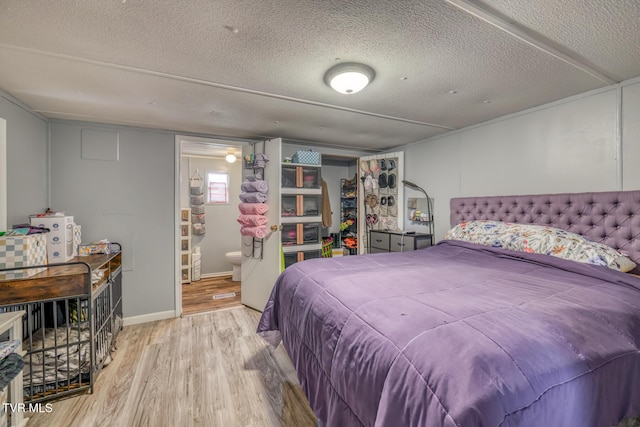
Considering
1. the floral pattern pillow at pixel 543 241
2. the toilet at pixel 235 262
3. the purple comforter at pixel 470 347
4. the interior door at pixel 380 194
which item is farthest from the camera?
the toilet at pixel 235 262

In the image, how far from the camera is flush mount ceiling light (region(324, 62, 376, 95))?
5.71 feet

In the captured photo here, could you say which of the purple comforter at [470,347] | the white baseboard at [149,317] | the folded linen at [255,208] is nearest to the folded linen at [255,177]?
the folded linen at [255,208]

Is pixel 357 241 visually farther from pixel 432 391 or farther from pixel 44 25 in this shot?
pixel 44 25

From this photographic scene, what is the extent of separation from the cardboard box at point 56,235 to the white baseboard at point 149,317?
3.72ft

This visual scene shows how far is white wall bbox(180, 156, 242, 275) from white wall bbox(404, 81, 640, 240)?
3558 mm

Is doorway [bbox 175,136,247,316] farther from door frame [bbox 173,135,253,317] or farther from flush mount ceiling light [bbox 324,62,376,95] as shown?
flush mount ceiling light [bbox 324,62,376,95]

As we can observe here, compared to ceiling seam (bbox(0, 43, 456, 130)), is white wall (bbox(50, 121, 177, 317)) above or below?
below

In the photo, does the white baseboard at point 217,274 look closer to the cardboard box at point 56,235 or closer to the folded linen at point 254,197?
the folded linen at point 254,197

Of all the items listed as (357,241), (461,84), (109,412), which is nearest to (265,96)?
(461,84)

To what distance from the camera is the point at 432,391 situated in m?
0.80

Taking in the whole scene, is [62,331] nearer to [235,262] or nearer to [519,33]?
[235,262]

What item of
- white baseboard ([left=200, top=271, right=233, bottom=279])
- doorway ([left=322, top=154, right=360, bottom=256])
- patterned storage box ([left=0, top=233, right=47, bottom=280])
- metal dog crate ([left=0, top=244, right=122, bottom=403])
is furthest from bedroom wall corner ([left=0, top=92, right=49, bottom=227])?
doorway ([left=322, top=154, right=360, bottom=256])

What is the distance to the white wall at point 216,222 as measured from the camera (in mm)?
4757

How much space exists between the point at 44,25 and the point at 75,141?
1.89 m
